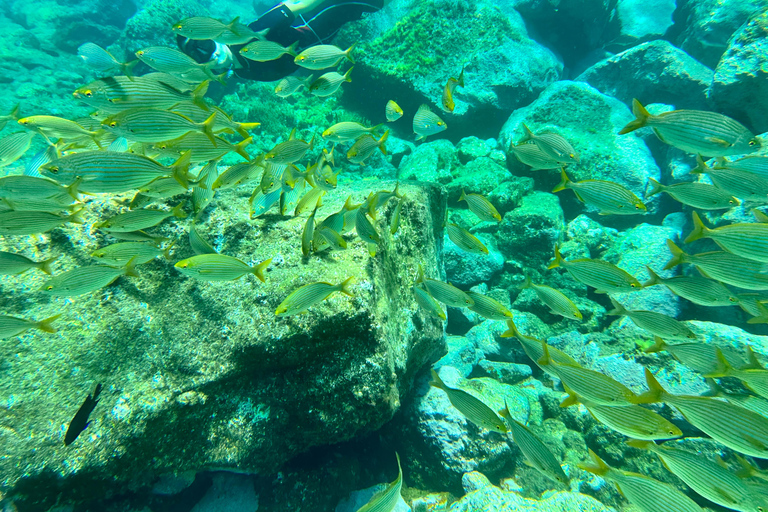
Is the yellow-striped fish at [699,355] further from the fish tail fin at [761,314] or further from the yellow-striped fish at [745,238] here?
the yellow-striped fish at [745,238]

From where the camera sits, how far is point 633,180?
6293mm

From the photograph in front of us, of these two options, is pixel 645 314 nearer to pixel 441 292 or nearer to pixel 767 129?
pixel 441 292

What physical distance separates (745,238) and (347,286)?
145 inches

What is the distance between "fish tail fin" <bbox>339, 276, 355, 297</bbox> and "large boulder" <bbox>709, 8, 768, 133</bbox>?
8506 millimetres

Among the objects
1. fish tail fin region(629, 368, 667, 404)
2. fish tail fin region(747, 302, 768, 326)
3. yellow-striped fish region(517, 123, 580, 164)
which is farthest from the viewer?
yellow-striped fish region(517, 123, 580, 164)

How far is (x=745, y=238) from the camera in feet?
8.69

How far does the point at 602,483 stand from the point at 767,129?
759 centimetres

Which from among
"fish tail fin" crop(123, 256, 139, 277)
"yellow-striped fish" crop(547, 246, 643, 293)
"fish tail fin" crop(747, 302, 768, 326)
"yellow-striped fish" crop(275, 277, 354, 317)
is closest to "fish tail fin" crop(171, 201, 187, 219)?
"fish tail fin" crop(123, 256, 139, 277)

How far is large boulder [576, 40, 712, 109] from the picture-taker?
7758 millimetres

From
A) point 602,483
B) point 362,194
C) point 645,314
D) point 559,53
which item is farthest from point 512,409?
point 559,53

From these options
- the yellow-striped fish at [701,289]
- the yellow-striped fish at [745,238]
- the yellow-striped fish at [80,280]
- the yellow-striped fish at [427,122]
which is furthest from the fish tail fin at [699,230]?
the yellow-striped fish at [80,280]

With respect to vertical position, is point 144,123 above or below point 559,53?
below

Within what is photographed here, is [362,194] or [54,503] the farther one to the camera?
[362,194]

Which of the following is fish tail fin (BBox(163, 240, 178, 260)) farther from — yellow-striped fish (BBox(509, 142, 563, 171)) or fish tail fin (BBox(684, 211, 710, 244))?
fish tail fin (BBox(684, 211, 710, 244))
